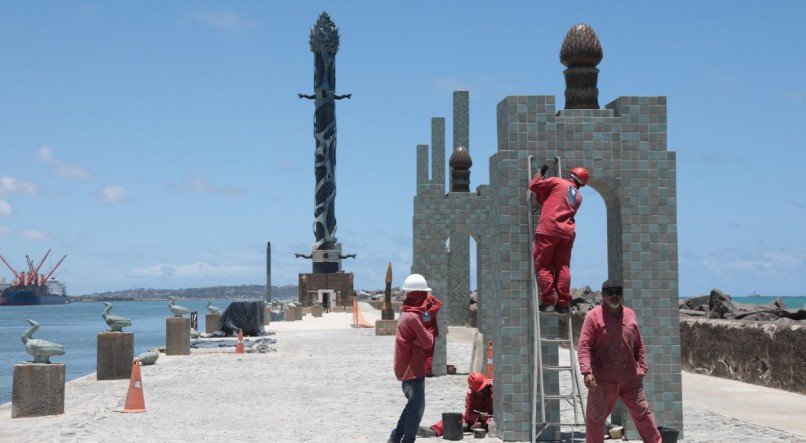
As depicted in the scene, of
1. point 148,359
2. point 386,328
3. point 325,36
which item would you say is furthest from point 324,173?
point 148,359

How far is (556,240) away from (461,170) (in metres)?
12.1

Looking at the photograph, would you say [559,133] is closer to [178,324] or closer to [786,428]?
[786,428]

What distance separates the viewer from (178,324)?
2831cm

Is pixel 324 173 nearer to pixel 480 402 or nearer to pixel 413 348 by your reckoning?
pixel 480 402

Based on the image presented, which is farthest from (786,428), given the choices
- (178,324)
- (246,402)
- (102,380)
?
(178,324)

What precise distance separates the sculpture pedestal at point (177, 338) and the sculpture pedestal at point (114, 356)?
7.63m

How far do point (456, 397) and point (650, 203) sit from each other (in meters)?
5.65

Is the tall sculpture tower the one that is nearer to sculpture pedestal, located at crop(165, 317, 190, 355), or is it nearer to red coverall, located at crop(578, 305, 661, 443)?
sculpture pedestal, located at crop(165, 317, 190, 355)

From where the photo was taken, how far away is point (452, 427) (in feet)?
38.4

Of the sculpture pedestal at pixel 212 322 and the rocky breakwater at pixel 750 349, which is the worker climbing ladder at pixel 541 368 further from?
the sculpture pedestal at pixel 212 322

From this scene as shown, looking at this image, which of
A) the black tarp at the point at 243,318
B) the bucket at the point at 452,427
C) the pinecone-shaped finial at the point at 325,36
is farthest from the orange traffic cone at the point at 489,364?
the pinecone-shaped finial at the point at 325,36

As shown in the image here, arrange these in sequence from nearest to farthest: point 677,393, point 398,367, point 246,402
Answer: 1. point 398,367
2. point 677,393
3. point 246,402

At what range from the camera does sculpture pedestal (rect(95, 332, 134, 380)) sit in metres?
20.1

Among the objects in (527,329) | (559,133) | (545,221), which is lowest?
(527,329)
